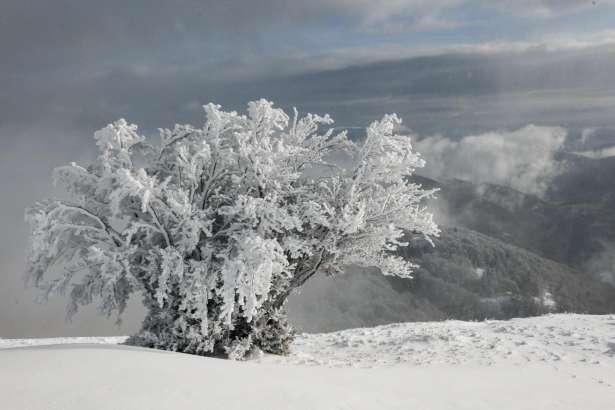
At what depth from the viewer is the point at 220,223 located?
15.7m

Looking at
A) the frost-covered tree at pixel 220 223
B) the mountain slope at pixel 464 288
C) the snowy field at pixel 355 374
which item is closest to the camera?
the snowy field at pixel 355 374

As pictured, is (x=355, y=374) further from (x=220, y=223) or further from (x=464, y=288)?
(x=464, y=288)

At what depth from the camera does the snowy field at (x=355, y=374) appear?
8.66 meters

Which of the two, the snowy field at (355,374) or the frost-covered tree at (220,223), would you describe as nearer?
the snowy field at (355,374)

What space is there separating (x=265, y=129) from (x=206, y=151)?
1868 millimetres

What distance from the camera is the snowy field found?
866 cm

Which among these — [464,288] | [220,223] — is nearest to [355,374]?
[220,223]

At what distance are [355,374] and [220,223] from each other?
563 centimetres

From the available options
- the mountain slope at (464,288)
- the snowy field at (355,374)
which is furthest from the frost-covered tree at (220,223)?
the mountain slope at (464,288)

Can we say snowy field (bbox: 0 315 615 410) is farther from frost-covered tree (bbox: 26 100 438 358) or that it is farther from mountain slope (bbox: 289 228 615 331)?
mountain slope (bbox: 289 228 615 331)

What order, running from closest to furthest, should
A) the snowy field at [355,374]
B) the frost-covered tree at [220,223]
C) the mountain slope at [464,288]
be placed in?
the snowy field at [355,374], the frost-covered tree at [220,223], the mountain slope at [464,288]

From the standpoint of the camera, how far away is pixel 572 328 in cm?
1950

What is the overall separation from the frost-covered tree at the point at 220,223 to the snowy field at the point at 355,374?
1.99 metres

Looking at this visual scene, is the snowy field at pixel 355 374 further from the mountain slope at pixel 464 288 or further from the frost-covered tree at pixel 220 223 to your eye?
the mountain slope at pixel 464 288
